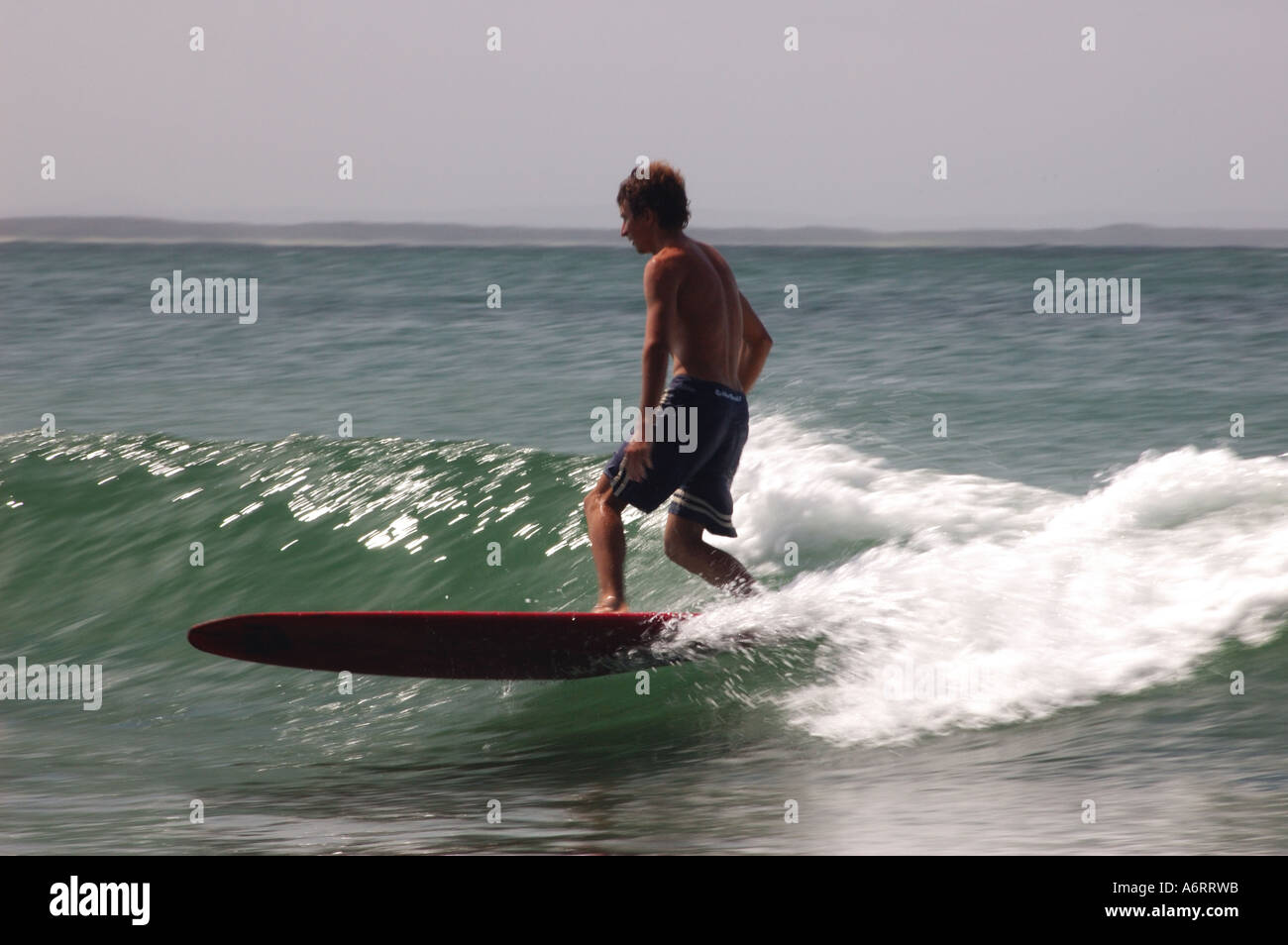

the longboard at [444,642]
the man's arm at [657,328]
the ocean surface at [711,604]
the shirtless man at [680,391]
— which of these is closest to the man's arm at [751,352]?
the shirtless man at [680,391]

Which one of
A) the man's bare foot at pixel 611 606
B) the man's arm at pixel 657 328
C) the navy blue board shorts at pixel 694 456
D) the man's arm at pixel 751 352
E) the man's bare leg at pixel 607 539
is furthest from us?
the man's arm at pixel 751 352

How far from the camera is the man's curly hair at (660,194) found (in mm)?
4992

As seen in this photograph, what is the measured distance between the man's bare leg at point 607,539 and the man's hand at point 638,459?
0.53ft

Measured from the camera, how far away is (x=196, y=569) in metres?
9.05

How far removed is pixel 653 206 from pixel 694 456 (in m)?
0.91

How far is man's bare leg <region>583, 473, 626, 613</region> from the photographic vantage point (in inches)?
205

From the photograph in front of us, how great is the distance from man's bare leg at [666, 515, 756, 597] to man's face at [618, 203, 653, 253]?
1.02 meters

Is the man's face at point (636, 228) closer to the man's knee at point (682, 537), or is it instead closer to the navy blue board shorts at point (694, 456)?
the navy blue board shorts at point (694, 456)

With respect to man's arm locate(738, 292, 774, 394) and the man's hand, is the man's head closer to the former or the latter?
man's arm locate(738, 292, 774, 394)

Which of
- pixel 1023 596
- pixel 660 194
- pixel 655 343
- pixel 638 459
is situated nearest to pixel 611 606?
pixel 638 459

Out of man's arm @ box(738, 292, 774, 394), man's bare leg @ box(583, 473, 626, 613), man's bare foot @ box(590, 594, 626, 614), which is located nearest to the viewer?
man's bare leg @ box(583, 473, 626, 613)

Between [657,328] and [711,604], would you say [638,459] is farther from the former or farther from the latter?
[711,604]

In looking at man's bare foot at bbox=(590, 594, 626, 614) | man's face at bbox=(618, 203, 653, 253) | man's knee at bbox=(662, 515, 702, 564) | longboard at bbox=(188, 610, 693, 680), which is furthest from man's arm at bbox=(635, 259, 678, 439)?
longboard at bbox=(188, 610, 693, 680)
